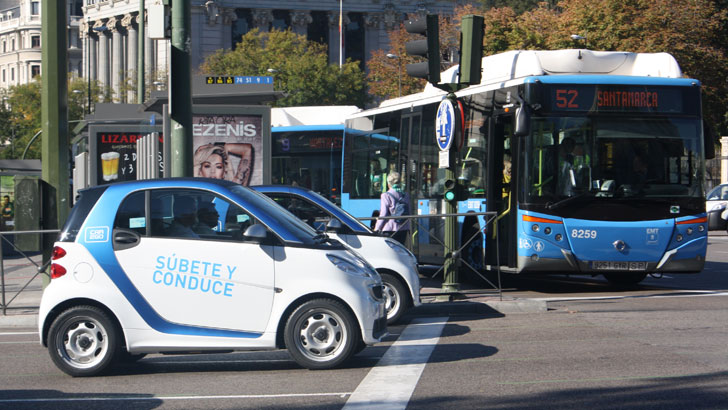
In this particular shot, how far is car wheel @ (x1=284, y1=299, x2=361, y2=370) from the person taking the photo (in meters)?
8.15

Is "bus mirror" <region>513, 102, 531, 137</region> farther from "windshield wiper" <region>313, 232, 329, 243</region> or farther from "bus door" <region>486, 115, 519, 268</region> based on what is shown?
"windshield wiper" <region>313, 232, 329, 243</region>

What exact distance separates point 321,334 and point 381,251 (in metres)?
3.02

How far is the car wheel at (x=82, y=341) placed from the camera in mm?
8211

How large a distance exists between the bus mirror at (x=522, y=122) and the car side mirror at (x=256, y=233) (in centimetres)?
578

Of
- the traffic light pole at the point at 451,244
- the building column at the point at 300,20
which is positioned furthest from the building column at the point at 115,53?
the traffic light pole at the point at 451,244

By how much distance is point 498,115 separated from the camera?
14430 millimetres

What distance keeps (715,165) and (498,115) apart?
124 feet

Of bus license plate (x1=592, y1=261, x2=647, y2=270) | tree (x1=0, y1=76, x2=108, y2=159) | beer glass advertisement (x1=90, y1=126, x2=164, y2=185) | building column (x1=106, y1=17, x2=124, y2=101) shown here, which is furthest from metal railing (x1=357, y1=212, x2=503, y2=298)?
building column (x1=106, y1=17, x2=124, y2=101)

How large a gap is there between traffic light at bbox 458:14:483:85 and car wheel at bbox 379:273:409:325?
2.88 metres

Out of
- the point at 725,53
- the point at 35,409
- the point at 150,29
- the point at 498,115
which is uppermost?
the point at 725,53

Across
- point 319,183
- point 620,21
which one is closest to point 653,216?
point 319,183

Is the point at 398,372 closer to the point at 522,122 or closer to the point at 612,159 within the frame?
the point at 522,122

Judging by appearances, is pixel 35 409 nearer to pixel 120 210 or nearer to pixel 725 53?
pixel 120 210

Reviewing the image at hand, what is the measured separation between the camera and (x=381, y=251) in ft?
36.6
